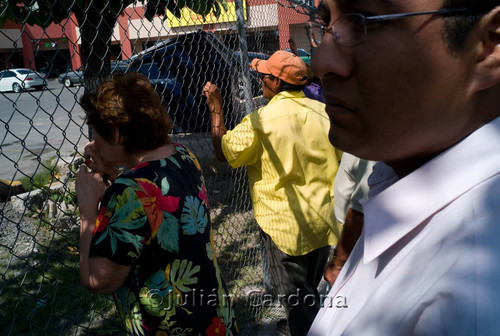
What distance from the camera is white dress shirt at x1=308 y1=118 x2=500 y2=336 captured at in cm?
58

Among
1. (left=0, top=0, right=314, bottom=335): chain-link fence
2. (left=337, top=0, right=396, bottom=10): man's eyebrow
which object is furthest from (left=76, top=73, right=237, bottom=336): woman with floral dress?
(left=337, top=0, right=396, bottom=10): man's eyebrow

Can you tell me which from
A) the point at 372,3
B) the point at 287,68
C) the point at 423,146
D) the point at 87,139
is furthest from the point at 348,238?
the point at 87,139

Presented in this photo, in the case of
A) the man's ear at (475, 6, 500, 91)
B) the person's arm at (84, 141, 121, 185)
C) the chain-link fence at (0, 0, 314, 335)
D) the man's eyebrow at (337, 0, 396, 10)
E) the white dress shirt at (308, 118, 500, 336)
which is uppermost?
the man's eyebrow at (337, 0, 396, 10)

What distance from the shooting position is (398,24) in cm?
77

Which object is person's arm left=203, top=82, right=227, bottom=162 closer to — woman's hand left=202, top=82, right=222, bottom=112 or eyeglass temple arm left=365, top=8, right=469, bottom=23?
woman's hand left=202, top=82, right=222, bottom=112

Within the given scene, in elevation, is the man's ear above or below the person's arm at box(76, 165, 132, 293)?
above

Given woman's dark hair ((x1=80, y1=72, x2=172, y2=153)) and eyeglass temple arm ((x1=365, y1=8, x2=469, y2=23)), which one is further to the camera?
woman's dark hair ((x1=80, y1=72, x2=172, y2=153))

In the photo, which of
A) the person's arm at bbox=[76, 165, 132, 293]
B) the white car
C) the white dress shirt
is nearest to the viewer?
the white dress shirt

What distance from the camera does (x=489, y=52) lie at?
2.43 feet

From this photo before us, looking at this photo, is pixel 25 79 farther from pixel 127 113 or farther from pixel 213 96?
pixel 213 96

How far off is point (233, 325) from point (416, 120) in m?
1.60

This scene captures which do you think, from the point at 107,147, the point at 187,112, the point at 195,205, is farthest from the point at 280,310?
the point at 187,112

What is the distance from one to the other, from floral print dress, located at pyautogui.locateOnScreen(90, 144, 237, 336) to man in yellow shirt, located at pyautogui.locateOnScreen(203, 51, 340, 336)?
102 cm

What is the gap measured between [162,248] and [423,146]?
1157mm
